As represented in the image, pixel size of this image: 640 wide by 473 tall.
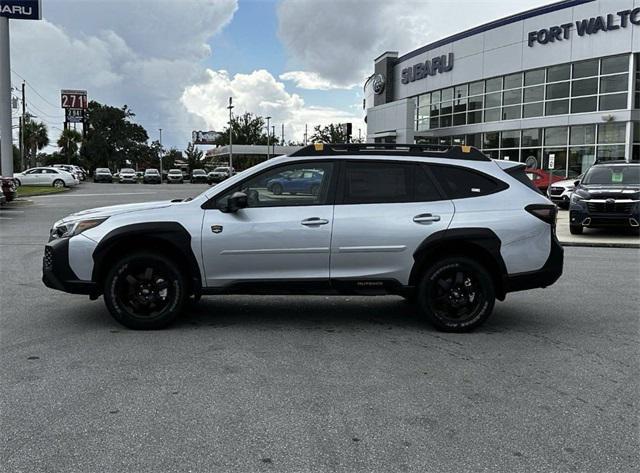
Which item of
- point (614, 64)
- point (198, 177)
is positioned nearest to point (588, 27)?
point (614, 64)

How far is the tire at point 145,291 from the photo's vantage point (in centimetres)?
570

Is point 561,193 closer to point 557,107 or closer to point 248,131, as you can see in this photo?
point 557,107

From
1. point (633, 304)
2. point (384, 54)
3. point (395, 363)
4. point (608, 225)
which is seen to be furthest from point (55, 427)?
point (384, 54)

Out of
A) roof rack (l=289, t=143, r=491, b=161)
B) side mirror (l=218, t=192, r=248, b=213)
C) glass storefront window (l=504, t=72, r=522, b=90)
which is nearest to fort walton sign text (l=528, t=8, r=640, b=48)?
glass storefront window (l=504, t=72, r=522, b=90)

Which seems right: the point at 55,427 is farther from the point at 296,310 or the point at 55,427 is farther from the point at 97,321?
→ the point at 296,310

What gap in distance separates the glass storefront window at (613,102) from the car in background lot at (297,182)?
2774 cm

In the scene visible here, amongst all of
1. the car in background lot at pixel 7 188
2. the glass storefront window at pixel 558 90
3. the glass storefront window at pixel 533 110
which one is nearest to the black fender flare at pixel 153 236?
the car in background lot at pixel 7 188

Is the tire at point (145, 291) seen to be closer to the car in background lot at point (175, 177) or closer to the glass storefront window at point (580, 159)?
the glass storefront window at point (580, 159)

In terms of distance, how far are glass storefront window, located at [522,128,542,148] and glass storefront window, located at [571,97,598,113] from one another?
96.3 inches

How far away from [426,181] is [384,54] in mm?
43018

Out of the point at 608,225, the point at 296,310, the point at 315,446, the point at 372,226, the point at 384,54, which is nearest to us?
the point at 315,446

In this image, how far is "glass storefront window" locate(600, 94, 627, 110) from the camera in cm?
2870

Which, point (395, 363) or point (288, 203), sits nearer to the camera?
point (395, 363)

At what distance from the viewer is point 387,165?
19.4ft
